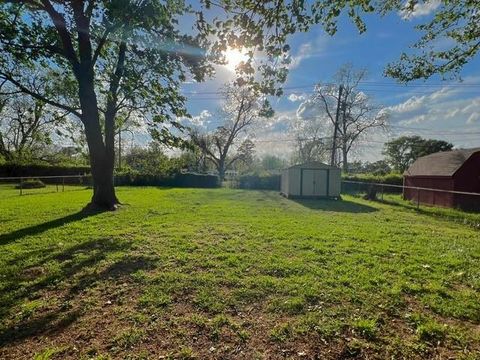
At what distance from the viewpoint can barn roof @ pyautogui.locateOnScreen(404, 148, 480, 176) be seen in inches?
645

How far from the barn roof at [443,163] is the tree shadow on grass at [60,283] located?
17674 millimetres

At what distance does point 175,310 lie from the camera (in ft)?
10.8

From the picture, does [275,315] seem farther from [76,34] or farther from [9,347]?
[76,34]

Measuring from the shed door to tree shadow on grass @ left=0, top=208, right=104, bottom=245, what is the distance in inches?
499

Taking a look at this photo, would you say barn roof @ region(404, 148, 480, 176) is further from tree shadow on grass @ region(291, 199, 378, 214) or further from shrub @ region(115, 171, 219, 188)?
shrub @ region(115, 171, 219, 188)

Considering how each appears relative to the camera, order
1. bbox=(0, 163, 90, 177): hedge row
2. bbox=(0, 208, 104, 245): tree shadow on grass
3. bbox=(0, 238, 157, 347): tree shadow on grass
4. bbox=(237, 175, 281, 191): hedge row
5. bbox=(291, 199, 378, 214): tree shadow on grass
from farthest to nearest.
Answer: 1. bbox=(0, 163, 90, 177): hedge row
2. bbox=(237, 175, 281, 191): hedge row
3. bbox=(291, 199, 378, 214): tree shadow on grass
4. bbox=(0, 208, 104, 245): tree shadow on grass
5. bbox=(0, 238, 157, 347): tree shadow on grass

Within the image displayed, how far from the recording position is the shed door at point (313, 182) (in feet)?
62.0

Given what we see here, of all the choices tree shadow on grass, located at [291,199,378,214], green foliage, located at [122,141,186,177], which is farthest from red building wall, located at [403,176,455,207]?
green foliage, located at [122,141,186,177]

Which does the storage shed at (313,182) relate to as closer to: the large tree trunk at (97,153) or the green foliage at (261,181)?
the green foliage at (261,181)

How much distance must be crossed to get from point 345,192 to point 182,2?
21274mm

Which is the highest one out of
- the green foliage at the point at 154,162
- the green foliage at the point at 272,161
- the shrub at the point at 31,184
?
the green foliage at the point at 272,161

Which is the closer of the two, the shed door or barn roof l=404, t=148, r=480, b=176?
barn roof l=404, t=148, r=480, b=176

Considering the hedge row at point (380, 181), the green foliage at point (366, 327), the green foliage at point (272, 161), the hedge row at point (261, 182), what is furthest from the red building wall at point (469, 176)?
the green foliage at point (272, 161)

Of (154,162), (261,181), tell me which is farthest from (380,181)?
(154,162)
